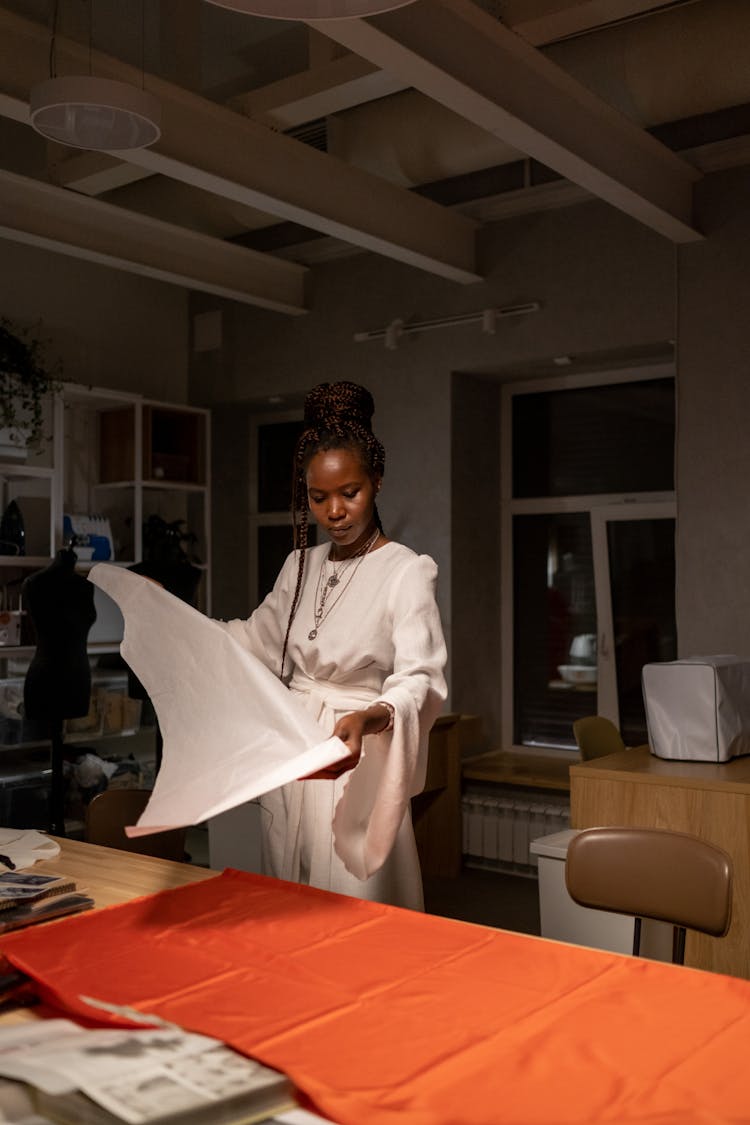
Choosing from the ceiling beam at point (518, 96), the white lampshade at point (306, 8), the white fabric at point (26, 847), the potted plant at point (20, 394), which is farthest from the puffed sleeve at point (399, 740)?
the potted plant at point (20, 394)

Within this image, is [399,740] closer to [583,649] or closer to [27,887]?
[27,887]

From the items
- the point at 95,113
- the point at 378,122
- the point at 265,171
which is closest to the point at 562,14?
the point at 378,122

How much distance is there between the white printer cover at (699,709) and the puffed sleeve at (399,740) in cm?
160

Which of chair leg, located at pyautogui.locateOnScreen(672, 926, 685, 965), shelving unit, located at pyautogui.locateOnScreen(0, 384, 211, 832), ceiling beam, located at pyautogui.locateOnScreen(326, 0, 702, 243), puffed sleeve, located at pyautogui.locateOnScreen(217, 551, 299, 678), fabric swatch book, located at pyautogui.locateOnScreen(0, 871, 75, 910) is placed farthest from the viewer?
shelving unit, located at pyautogui.locateOnScreen(0, 384, 211, 832)

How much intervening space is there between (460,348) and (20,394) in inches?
86.1

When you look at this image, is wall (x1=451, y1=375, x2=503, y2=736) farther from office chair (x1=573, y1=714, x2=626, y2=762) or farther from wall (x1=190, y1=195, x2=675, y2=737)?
office chair (x1=573, y1=714, x2=626, y2=762)

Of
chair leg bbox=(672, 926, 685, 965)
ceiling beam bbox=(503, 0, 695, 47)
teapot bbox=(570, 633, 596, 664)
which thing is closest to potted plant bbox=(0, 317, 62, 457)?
ceiling beam bbox=(503, 0, 695, 47)

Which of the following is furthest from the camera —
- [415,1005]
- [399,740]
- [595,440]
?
[595,440]

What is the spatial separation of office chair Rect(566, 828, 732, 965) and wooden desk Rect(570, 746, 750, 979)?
1.01 meters

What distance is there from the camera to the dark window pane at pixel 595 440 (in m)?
5.42

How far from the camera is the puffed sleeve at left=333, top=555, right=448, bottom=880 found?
6.67 ft

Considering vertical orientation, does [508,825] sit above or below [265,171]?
below

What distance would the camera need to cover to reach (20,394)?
515 cm

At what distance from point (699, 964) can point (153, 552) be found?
12.0 feet
